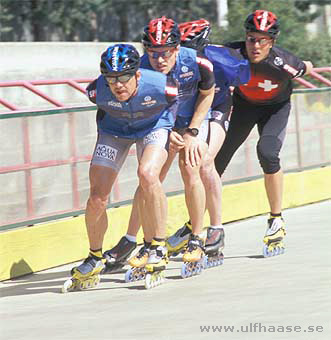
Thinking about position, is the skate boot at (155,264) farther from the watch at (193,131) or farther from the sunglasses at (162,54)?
the sunglasses at (162,54)

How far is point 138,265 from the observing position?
342 inches

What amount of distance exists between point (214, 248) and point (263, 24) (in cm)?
199

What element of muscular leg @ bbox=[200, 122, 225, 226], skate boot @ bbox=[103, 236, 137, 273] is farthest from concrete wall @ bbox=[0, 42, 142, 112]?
skate boot @ bbox=[103, 236, 137, 273]

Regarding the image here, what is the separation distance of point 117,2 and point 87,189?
725 inches

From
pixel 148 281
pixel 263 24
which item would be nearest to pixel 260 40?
pixel 263 24

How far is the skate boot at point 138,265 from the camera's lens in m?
8.69

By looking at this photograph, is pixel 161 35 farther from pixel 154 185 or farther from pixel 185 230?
pixel 185 230

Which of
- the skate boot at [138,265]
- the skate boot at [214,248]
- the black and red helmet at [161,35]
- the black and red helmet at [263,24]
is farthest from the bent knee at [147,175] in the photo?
the black and red helmet at [263,24]

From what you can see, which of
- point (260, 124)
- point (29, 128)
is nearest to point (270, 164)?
point (260, 124)

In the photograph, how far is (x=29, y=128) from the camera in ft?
33.3

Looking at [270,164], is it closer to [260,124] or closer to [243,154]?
[260,124]

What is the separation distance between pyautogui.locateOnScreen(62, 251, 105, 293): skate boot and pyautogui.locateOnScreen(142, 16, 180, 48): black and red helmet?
172cm

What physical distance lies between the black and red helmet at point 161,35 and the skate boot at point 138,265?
5.18 ft

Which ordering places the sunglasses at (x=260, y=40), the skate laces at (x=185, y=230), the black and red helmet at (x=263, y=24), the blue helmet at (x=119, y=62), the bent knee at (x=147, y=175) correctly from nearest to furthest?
the blue helmet at (x=119, y=62) → the bent knee at (x=147, y=175) → the black and red helmet at (x=263, y=24) → the sunglasses at (x=260, y=40) → the skate laces at (x=185, y=230)
